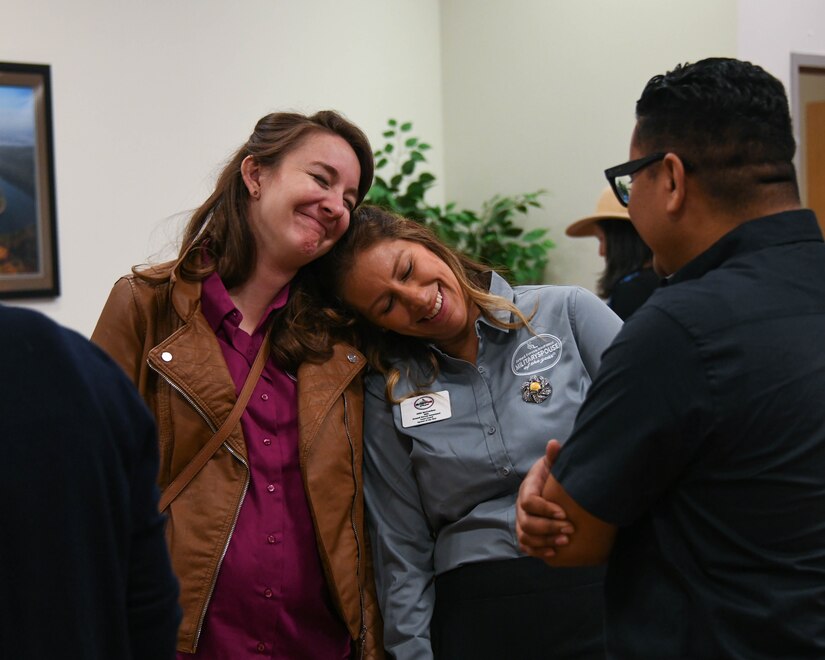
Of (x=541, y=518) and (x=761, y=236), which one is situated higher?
(x=761, y=236)

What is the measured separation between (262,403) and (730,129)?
1.12 meters

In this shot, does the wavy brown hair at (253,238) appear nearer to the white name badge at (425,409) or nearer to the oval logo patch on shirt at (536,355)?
the white name badge at (425,409)

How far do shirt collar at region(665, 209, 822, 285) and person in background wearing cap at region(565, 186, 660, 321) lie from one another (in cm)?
188

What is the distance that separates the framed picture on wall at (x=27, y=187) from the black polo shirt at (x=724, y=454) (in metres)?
3.43

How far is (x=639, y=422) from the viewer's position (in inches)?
46.4

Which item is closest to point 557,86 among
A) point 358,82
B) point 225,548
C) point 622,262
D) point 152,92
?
point 358,82

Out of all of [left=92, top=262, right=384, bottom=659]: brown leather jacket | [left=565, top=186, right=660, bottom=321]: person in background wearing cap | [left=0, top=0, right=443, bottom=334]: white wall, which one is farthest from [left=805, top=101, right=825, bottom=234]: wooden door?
[left=92, top=262, right=384, bottom=659]: brown leather jacket

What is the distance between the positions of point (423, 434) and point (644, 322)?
887 mm

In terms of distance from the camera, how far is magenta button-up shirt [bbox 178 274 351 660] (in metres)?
1.88

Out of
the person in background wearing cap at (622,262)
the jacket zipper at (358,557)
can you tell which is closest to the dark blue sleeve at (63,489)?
the jacket zipper at (358,557)

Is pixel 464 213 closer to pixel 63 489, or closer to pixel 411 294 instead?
pixel 411 294

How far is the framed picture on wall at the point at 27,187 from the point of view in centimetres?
406

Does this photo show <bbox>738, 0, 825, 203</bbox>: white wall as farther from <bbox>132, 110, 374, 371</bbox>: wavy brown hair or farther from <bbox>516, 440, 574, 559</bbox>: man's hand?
<bbox>516, 440, 574, 559</bbox>: man's hand

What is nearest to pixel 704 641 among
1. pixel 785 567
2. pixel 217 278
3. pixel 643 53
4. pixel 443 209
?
pixel 785 567
